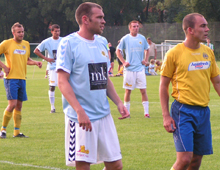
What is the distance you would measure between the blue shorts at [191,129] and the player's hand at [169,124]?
39 millimetres

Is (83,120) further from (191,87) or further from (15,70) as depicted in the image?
(15,70)

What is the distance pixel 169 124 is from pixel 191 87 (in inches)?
18.6

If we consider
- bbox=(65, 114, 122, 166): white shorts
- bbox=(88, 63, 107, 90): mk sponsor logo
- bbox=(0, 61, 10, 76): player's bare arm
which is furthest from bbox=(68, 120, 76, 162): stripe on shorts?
bbox=(0, 61, 10, 76): player's bare arm

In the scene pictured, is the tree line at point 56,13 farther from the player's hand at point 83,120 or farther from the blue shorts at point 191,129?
the player's hand at point 83,120

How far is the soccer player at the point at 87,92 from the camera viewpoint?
13.3ft

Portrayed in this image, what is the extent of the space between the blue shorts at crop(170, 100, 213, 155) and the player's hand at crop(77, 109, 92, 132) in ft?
3.65

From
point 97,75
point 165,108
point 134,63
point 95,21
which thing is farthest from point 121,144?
point 95,21

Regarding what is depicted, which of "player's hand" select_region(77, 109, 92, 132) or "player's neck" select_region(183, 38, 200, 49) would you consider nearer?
"player's hand" select_region(77, 109, 92, 132)

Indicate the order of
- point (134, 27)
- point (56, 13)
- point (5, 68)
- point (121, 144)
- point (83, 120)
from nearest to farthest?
point (83, 120), point (121, 144), point (5, 68), point (134, 27), point (56, 13)

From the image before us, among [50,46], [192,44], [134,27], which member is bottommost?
[50,46]

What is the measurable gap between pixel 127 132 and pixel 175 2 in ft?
154

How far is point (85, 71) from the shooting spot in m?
4.09

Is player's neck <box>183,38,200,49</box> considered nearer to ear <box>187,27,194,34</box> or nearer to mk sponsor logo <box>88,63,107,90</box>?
ear <box>187,27,194,34</box>

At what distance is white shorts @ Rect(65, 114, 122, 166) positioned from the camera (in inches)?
160
